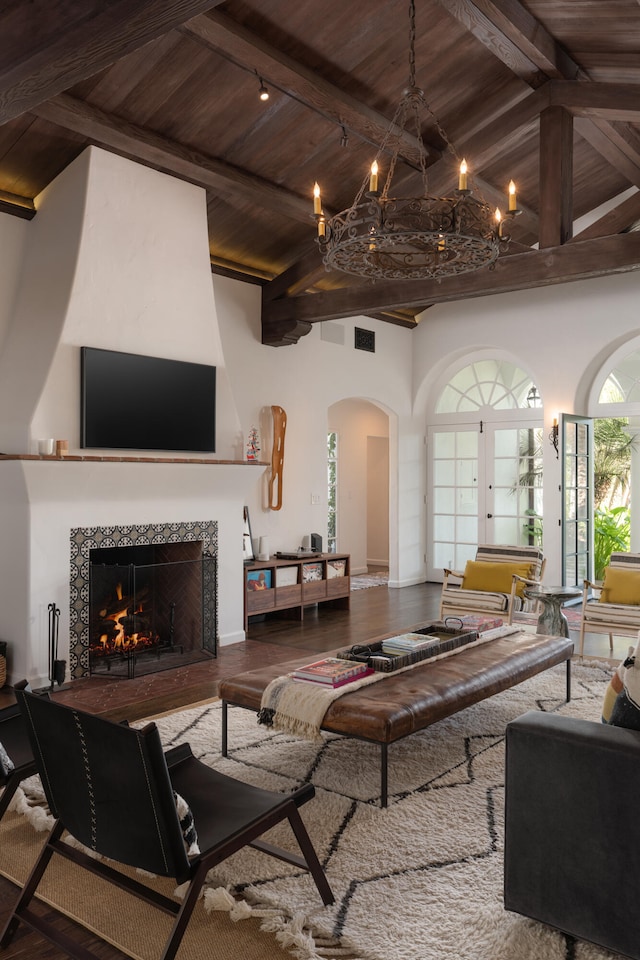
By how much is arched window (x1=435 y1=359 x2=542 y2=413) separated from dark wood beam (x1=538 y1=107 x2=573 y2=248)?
10.5 feet

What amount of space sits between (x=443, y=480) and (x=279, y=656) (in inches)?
176

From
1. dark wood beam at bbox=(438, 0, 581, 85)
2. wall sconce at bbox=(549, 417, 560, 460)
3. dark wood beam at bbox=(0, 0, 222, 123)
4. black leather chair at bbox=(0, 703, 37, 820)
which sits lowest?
black leather chair at bbox=(0, 703, 37, 820)

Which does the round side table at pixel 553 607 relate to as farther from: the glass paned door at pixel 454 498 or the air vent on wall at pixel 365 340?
the air vent on wall at pixel 365 340

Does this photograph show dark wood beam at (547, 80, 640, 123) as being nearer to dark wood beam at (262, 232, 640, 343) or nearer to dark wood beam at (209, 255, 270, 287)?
dark wood beam at (262, 232, 640, 343)

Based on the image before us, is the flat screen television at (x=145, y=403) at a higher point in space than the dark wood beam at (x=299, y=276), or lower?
lower

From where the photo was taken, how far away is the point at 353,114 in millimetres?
5328

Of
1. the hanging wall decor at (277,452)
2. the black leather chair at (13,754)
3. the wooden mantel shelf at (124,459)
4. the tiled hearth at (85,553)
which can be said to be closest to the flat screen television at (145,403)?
the wooden mantel shelf at (124,459)

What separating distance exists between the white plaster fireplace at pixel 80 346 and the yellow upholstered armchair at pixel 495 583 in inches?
86.2

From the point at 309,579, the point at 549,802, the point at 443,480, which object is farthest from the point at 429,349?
the point at 549,802

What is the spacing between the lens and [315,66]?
5.04 meters

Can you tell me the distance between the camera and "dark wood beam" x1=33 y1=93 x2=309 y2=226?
4.66 m

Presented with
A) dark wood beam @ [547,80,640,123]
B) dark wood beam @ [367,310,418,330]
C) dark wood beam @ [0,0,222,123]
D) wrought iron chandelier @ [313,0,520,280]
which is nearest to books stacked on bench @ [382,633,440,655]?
wrought iron chandelier @ [313,0,520,280]

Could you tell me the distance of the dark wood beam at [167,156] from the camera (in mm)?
4664

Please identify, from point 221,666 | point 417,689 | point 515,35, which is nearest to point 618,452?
point 515,35
